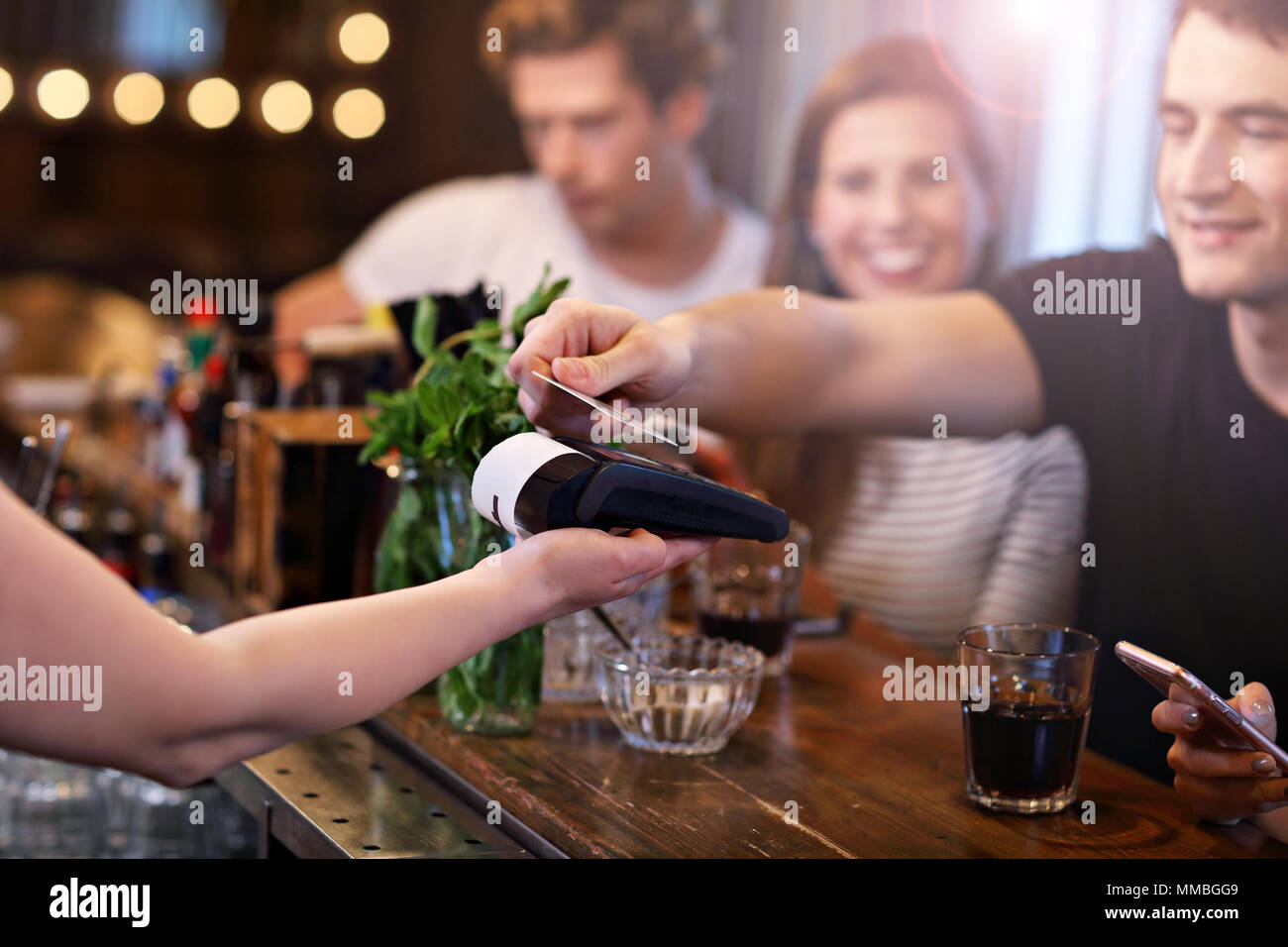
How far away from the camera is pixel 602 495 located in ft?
3.08

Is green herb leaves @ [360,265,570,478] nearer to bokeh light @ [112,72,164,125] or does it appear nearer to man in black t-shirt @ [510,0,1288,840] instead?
man in black t-shirt @ [510,0,1288,840]

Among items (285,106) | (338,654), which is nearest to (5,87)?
(285,106)

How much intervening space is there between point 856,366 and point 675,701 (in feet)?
2.07

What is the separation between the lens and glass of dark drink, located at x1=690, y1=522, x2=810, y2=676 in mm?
1475

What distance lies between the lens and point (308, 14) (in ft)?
19.2

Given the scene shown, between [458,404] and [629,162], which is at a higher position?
[629,162]

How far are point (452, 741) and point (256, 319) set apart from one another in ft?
5.10

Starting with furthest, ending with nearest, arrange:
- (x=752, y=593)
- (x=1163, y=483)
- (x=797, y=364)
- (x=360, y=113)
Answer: (x=360, y=113) → (x=1163, y=483) → (x=797, y=364) → (x=752, y=593)

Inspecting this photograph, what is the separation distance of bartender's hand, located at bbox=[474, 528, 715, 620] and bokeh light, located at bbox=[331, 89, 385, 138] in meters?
5.13

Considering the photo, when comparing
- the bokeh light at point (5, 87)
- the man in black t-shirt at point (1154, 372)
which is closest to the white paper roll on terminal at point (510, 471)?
the man in black t-shirt at point (1154, 372)

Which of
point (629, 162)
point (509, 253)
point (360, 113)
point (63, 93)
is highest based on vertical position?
point (360, 113)

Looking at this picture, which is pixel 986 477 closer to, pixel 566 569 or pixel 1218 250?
pixel 1218 250

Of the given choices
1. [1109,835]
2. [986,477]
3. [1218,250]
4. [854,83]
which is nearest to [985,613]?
[986,477]

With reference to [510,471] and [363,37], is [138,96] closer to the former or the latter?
[363,37]
